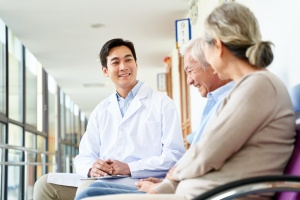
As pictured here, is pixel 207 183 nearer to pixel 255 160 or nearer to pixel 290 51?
pixel 255 160

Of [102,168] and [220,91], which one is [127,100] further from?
[220,91]

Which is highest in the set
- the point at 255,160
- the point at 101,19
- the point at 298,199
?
the point at 101,19

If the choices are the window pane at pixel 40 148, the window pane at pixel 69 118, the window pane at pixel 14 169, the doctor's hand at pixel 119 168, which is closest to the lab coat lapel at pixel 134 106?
the doctor's hand at pixel 119 168

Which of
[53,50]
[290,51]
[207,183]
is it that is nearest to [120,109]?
[290,51]

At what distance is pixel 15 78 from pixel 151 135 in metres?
6.14

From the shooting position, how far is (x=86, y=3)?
264 inches

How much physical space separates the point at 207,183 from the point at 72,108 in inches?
678

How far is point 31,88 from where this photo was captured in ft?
33.4

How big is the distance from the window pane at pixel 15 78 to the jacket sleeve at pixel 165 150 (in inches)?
216

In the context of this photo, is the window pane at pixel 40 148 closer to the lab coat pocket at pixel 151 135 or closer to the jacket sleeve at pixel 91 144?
the jacket sleeve at pixel 91 144

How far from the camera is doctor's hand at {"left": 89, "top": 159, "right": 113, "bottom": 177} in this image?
8.86ft

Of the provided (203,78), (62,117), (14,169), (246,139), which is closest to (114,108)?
(203,78)

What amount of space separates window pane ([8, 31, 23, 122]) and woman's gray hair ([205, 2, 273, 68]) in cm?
657

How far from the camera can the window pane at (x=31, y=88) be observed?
9.63 m
